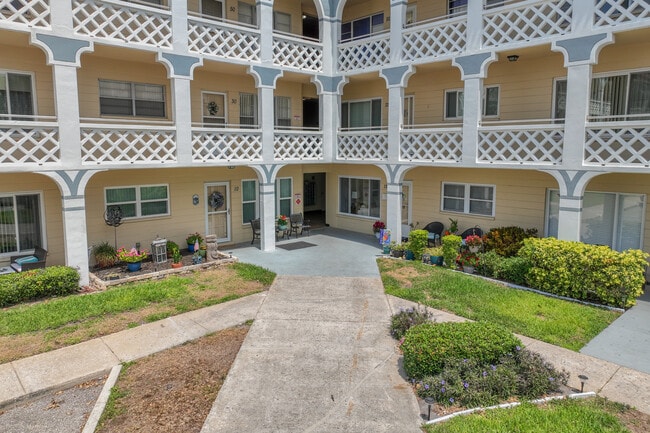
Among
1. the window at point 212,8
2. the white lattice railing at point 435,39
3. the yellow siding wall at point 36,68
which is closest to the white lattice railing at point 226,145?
the yellow siding wall at point 36,68

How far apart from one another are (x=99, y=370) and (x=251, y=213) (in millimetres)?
11017

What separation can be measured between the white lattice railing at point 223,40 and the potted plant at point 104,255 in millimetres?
6779

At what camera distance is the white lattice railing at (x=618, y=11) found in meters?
11.0

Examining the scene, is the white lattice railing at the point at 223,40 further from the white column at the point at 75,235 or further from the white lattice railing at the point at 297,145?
the white column at the point at 75,235

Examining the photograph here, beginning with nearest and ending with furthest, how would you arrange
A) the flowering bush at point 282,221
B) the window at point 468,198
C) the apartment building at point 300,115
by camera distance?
the apartment building at point 300,115 < the window at point 468,198 < the flowering bush at point 282,221

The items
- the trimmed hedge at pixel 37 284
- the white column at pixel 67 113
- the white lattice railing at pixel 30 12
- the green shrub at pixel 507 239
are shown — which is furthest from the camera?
the green shrub at pixel 507 239

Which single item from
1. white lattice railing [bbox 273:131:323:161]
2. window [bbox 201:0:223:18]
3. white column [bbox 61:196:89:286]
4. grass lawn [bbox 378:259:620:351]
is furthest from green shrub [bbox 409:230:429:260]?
window [bbox 201:0:223:18]

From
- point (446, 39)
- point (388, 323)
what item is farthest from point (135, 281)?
point (446, 39)

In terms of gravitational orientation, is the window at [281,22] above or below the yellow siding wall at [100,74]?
above

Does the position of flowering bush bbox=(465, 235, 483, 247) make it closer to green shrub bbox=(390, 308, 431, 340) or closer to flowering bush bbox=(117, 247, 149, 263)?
green shrub bbox=(390, 308, 431, 340)

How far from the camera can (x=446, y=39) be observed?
1476 centimetres

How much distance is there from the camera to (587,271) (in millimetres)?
11023

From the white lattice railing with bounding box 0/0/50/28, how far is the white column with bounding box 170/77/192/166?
3.55 meters

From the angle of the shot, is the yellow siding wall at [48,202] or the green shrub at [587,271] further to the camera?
the yellow siding wall at [48,202]
